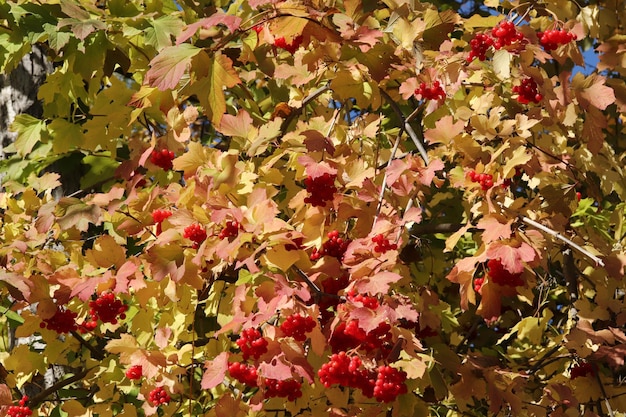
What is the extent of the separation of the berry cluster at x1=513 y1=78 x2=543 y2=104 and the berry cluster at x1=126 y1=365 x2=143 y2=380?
176 cm

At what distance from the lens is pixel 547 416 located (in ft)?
10.9

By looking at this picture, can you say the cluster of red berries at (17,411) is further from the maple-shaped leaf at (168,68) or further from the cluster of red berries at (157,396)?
the maple-shaped leaf at (168,68)

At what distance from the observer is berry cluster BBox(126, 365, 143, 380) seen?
3.01 metres

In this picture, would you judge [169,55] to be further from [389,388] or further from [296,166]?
[389,388]

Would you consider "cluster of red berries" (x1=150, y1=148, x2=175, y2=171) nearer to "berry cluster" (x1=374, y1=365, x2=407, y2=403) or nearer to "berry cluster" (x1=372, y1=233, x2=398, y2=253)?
"berry cluster" (x1=372, y1=233, x2=398, y2=253)

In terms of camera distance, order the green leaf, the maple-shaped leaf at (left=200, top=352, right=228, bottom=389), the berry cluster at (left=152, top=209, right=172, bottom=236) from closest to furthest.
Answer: the maple-shaped leaf at (left=200, top=352, right=228, bottom=389) → the berry cluster at (left=152, top=209, right=172, bottom=236) → the green leaf

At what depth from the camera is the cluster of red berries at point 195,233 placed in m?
2.54

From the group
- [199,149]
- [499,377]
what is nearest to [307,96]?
[199,149]

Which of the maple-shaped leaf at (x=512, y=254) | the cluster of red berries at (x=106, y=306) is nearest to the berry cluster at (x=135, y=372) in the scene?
the cluster of red berries at (x=106, y=306)

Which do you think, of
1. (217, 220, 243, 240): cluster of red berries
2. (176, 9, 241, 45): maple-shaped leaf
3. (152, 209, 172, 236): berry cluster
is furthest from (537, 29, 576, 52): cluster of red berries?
(152, 209, 172, 236): berry cluster

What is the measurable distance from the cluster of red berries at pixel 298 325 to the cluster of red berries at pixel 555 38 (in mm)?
1441

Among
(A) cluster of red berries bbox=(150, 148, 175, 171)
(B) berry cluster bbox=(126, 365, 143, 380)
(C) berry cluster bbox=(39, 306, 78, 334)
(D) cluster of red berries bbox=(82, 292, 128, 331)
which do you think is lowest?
(B) berry cluster bbox=(126, 365, 143, 380)

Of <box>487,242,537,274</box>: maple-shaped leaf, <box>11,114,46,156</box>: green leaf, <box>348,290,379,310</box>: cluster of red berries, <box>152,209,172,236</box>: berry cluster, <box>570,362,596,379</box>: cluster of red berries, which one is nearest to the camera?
<box>348,290,379,310</box>: cluster of red berries

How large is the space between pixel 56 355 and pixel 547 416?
2.08m
